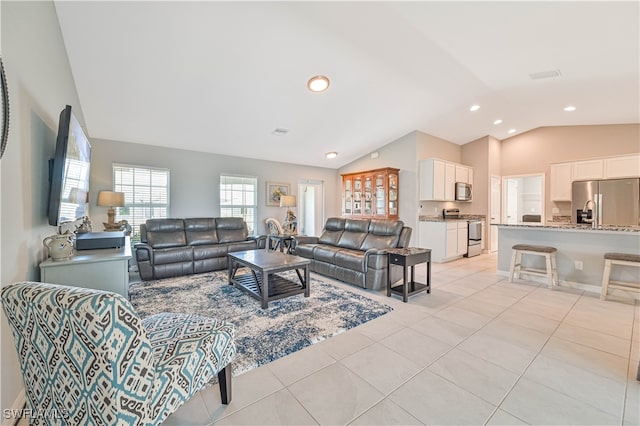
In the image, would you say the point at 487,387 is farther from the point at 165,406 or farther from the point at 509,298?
the point at 509,298

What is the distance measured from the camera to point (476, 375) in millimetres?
1821

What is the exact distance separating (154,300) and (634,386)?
4319 millimetres

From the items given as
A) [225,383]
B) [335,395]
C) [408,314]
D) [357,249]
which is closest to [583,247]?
[408,314]

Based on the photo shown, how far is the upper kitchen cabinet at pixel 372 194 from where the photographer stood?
608 centimetres

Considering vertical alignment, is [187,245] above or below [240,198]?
below

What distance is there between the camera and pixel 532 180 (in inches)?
315

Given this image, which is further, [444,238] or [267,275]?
[444,238]

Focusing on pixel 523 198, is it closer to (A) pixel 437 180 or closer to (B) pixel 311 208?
(A) pixel 437 180

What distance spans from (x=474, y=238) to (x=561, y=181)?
2.13 meters

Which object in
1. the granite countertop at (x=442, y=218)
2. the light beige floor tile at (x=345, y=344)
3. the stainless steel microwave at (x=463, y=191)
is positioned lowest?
the light beige floor tile at (x=345, y=344)

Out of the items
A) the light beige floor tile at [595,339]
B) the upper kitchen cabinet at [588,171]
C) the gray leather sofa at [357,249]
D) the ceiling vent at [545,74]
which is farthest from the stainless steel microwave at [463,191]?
the light beige floor tile at [595,339]

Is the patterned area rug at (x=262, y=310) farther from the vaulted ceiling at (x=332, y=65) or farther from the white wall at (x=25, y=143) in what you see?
the vaulted ceiling at (x=332, y=65)

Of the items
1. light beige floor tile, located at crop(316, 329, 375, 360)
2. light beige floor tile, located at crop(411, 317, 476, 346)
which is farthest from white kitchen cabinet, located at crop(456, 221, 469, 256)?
light beige floor tile, located at crop(316, 329, 375, 360)

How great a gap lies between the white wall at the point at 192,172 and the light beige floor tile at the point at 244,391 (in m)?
4.20
